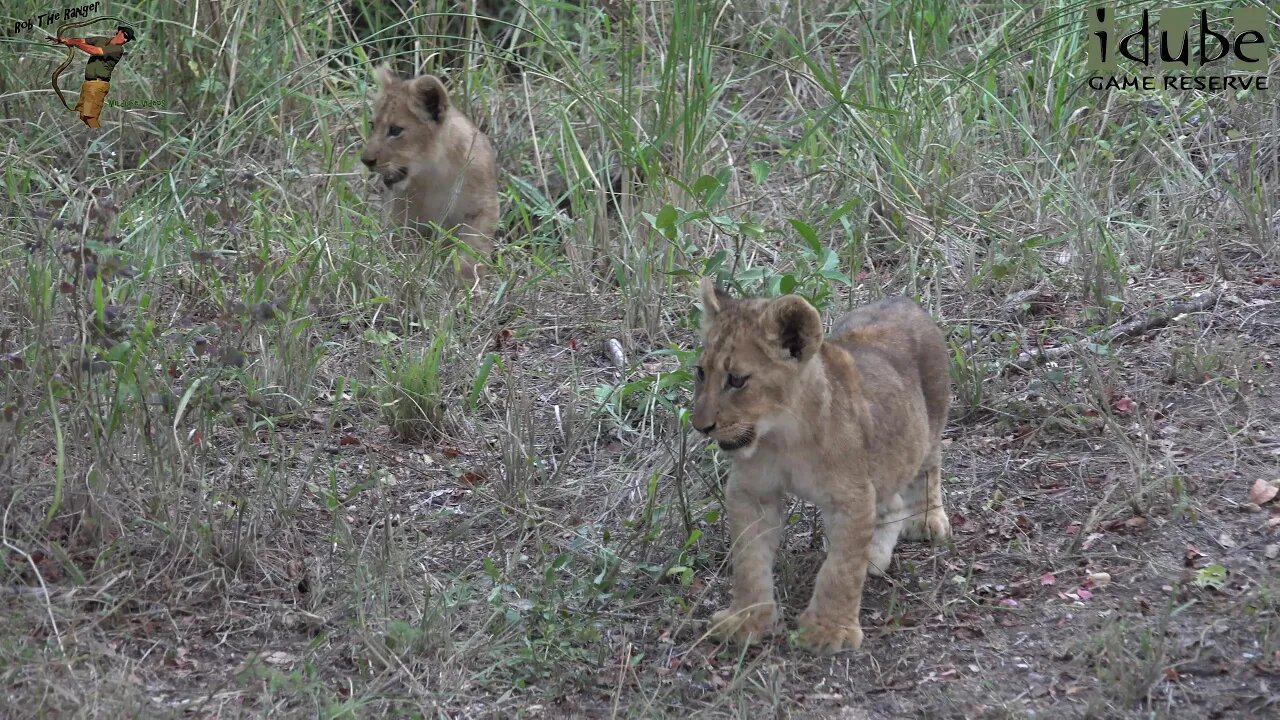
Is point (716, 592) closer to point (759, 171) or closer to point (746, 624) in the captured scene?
point (746, 624)

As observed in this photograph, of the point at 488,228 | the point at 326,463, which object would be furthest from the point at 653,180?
the point at 326,463

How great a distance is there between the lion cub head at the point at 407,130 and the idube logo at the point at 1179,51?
379 cm

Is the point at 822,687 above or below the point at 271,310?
below

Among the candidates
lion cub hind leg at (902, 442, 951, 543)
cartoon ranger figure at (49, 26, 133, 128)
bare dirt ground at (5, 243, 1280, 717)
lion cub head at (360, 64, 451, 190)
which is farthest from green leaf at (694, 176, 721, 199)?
cartoon ranger figure at (49, 26, 133, 128)

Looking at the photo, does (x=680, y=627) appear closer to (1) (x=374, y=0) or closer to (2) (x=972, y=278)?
(2) (x=972, y=278)

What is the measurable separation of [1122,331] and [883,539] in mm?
2097

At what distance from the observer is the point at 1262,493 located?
17.3ft

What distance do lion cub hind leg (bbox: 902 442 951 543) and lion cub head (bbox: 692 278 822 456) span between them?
99 cm

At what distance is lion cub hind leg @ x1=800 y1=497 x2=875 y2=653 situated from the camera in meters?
4.73

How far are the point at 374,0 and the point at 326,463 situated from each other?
4.63 metres

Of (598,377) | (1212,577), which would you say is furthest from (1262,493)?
(598,377)

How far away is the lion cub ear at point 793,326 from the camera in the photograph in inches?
180

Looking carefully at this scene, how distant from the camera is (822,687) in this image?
4.62 m

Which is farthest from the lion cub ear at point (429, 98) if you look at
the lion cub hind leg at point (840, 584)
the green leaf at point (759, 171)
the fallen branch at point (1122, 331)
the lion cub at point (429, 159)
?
the lion cub hind leg at point (840, 584)
